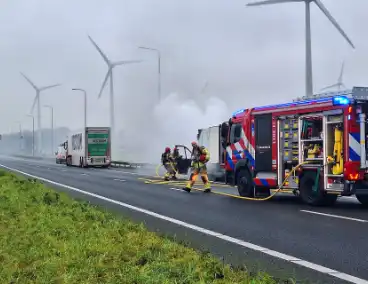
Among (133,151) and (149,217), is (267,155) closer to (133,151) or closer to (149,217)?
(149,217)

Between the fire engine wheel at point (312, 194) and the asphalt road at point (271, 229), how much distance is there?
0.77 feet

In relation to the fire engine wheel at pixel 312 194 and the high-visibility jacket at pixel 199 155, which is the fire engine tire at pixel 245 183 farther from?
the fire engine wheel at pixel 312 194

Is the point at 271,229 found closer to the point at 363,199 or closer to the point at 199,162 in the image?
the point at 363,199

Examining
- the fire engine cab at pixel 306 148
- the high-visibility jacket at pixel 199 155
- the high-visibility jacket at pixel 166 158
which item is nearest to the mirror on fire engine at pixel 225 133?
the fire engine cab at pixel 306 148

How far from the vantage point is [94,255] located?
23.5 feet

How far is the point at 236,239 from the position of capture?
9594mm

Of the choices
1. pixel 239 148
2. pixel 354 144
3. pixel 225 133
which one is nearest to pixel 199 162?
pixel 225 133

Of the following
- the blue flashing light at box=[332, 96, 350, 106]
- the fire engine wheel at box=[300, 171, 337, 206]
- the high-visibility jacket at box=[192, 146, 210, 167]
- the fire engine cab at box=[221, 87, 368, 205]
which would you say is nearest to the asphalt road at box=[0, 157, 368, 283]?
the fire engine wheel at box=[300, 171, 337, 206]

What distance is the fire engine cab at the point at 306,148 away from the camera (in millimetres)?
13352

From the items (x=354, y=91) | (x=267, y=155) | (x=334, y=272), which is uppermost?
(x=354, y=91)

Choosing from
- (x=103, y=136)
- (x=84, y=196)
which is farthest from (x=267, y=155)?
(x=103, y=136)

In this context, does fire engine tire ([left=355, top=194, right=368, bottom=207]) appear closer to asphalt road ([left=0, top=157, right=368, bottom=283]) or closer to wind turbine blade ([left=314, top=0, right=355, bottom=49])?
asphalt road ([left=0, top=157, right=368, bottom=283])

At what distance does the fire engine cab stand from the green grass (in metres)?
5.67

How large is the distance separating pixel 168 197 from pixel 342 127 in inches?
256
